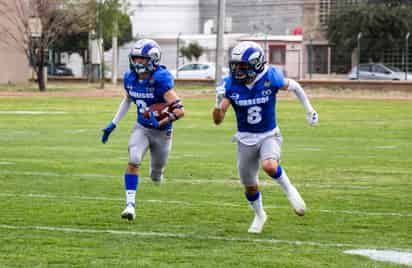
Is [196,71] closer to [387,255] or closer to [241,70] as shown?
[241,70]

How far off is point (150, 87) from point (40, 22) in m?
34.7

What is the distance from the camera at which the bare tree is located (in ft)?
143

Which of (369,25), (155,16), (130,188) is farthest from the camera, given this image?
(155,16)

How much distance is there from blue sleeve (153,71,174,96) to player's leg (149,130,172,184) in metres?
0.46

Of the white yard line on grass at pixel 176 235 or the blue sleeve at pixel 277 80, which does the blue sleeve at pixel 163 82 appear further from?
the white yard line on grass at pixel 176 235

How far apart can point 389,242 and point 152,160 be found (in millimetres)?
3057

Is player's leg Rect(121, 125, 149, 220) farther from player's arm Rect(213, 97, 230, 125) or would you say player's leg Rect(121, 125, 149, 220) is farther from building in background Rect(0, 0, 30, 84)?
building in background Rect(0, 0, 30, 84)

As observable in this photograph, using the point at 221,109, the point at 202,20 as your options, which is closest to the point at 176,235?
the point at 221,109

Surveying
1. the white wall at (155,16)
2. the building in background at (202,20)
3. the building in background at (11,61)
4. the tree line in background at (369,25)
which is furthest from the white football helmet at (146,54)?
the white wall at (155,16)

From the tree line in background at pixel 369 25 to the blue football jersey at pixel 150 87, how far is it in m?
47.8

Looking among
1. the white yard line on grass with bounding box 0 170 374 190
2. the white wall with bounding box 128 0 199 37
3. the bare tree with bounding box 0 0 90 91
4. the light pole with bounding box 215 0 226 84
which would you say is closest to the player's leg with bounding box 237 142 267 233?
the white yard line on grass with bounding box 0 170 374 190

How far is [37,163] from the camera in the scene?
15312 millimetres

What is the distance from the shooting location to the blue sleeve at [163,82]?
1016cm

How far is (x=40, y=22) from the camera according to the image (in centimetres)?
4397
